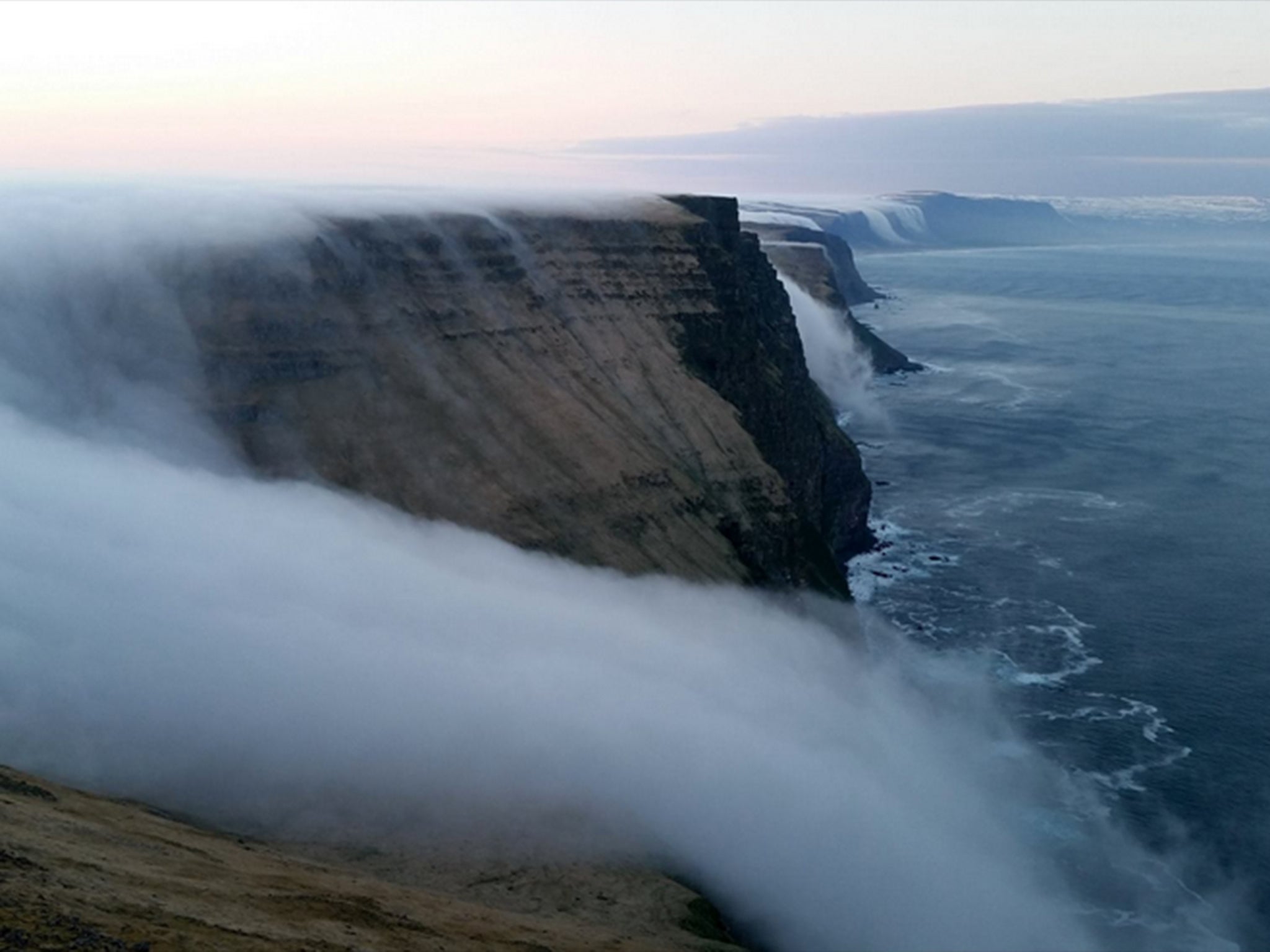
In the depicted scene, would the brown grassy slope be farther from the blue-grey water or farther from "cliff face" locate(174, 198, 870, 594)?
"cliff face" locate(174, 198, 870, 594)

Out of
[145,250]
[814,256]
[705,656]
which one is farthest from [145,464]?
[814,256]

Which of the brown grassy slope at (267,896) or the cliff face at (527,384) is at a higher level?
A: the cliff face at (527,384)

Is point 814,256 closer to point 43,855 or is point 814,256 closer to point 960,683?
point 960,683

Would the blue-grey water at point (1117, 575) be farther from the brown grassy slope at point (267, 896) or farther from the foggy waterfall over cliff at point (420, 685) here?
the brown grassy slope at point (267, 896)

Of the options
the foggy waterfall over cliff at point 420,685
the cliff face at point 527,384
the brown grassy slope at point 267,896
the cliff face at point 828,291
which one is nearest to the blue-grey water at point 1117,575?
the foggy waterfall over cliff at point 420,685

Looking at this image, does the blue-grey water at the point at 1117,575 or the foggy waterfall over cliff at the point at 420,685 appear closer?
the foggy waterfall over cliff at the point at 420,685
